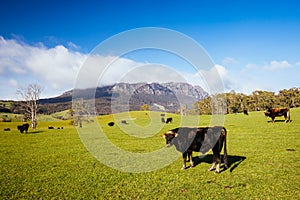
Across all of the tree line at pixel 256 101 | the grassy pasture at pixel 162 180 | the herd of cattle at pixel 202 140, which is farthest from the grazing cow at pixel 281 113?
the tree line at pixel 256 101

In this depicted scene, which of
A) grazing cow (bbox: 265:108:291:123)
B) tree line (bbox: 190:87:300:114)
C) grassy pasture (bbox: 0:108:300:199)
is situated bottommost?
grassy pasture (bbox: 0:108:300:199)

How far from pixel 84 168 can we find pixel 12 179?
3416 mm

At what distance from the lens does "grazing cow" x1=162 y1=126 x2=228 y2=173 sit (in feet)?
35.7

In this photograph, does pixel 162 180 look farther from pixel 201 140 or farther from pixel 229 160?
pixel 229 160

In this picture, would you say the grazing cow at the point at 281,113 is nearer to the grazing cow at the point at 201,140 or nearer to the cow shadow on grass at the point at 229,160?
the cow shadow on grass at the point at 229,160

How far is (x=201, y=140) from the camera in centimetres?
1119

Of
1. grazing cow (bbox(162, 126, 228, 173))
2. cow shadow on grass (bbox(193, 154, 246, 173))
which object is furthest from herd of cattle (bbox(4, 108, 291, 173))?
cow shadow on grass (bbox(193, 154, 246, 173))

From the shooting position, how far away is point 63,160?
50.3 feet

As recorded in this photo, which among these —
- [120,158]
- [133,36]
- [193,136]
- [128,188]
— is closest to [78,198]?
[128,188]

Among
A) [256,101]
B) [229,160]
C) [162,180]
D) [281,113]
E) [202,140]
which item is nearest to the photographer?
[162,180]

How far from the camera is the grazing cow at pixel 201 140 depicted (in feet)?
35.7

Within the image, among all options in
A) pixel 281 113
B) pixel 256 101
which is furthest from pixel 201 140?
pixel 256 101

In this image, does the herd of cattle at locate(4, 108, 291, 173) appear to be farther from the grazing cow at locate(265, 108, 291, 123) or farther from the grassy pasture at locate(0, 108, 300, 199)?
the grazing cow at locate(265, 108, 291, 123)

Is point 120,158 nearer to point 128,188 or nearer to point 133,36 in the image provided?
point 128,188
